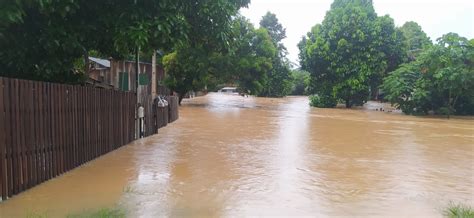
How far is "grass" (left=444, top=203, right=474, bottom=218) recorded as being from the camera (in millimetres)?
5602

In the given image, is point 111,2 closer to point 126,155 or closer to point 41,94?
point 41,94

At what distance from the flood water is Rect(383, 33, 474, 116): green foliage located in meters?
14.7

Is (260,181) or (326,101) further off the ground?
(326,101)

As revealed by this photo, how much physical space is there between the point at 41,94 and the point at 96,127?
2674 millimetres

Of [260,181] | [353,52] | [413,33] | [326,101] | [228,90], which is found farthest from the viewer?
[228,90]

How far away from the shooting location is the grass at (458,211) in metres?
5.60

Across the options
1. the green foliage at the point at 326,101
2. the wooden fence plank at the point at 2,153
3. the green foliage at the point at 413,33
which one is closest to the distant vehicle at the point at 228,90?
the green foliage at the point at 413,33

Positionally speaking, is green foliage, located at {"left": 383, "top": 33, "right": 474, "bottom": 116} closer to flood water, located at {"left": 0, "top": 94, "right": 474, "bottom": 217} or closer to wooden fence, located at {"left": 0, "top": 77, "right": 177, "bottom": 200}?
flood water, located at {"left": 0, "top": 94, "right": 474, "bottom": 217}

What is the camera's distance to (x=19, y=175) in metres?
6.41

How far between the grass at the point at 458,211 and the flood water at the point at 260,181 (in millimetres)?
Result: 197

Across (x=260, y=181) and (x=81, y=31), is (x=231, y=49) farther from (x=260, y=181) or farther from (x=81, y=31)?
(x=260, y=181)

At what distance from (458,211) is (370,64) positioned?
3172 centimetres

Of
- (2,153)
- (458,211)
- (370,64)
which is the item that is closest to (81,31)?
(2,153)

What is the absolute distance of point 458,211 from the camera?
5.89 metres
